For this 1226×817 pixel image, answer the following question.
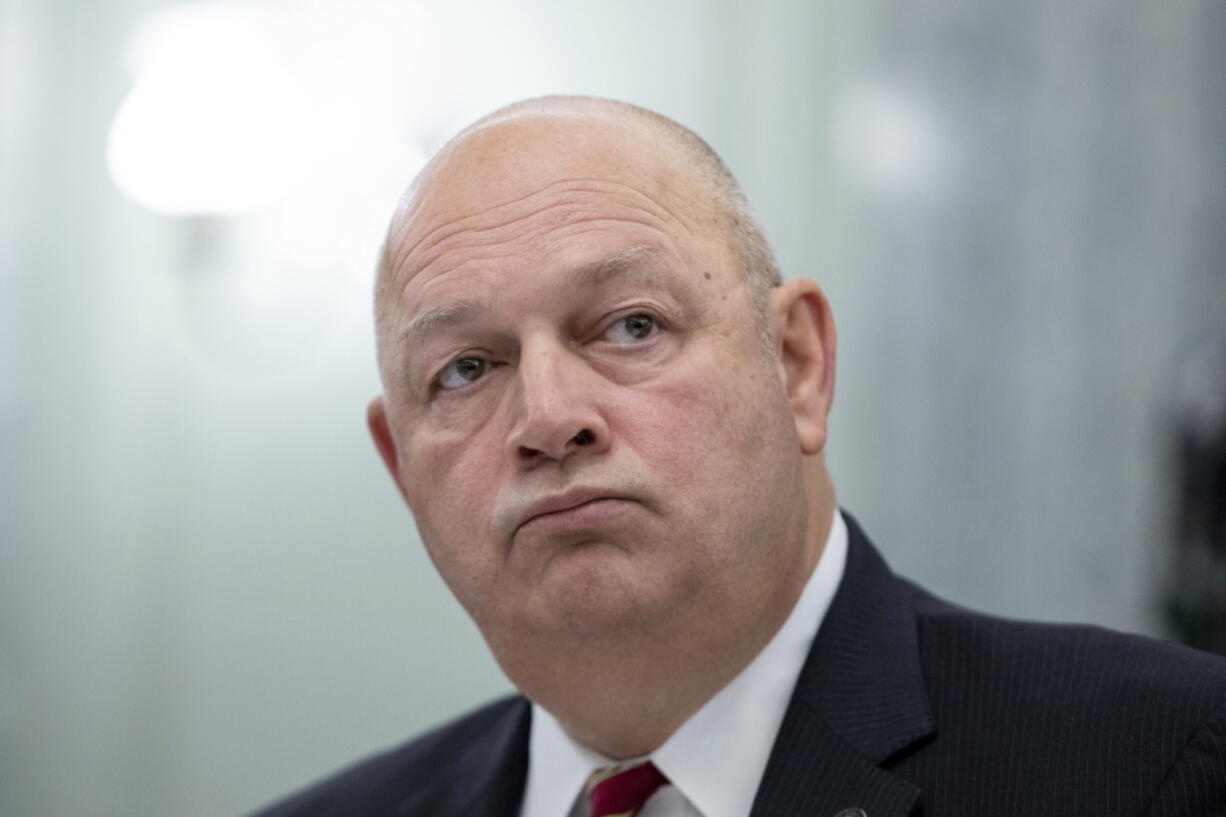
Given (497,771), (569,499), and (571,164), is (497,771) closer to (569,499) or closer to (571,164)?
(569,499)

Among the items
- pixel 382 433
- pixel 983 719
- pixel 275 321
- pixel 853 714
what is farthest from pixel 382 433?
pixel 275 321

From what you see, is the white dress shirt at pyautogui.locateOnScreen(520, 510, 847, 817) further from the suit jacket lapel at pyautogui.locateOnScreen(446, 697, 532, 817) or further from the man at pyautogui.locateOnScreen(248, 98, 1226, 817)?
the suit jacket lapel at pyautogui.locateOnScreen(446, 697, 532, 817)

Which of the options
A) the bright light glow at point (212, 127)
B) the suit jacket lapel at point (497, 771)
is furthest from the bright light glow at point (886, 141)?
the suit jacket lapel at point (497, 771)

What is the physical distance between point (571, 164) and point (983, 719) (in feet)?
2.94

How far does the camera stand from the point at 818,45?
4.01 meters

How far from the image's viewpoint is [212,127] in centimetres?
378

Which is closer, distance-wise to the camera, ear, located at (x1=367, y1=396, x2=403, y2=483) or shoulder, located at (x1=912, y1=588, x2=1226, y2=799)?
shoulder, located at (x1=912, y1=588, x2=1226, y2=799)

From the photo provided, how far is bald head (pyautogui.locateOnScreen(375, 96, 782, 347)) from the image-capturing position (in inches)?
76.8

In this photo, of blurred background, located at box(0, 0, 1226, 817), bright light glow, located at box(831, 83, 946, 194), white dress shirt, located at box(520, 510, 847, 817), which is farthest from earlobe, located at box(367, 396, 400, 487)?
bright light glow, located at box(831, 83, 946, 194)

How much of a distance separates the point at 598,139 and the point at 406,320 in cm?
37

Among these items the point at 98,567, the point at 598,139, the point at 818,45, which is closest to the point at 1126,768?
the point at 598,139

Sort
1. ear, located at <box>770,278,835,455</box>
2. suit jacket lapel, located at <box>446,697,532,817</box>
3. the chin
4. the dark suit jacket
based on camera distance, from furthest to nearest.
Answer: suit jacket lapel, located at <box>446,697,532,817</box>, ear, located at <box>770,278,835,455</box>, the chin, the dark suit jacket

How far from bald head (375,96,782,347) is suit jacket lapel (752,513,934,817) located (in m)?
0.45

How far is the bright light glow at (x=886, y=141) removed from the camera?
12.3 feet
